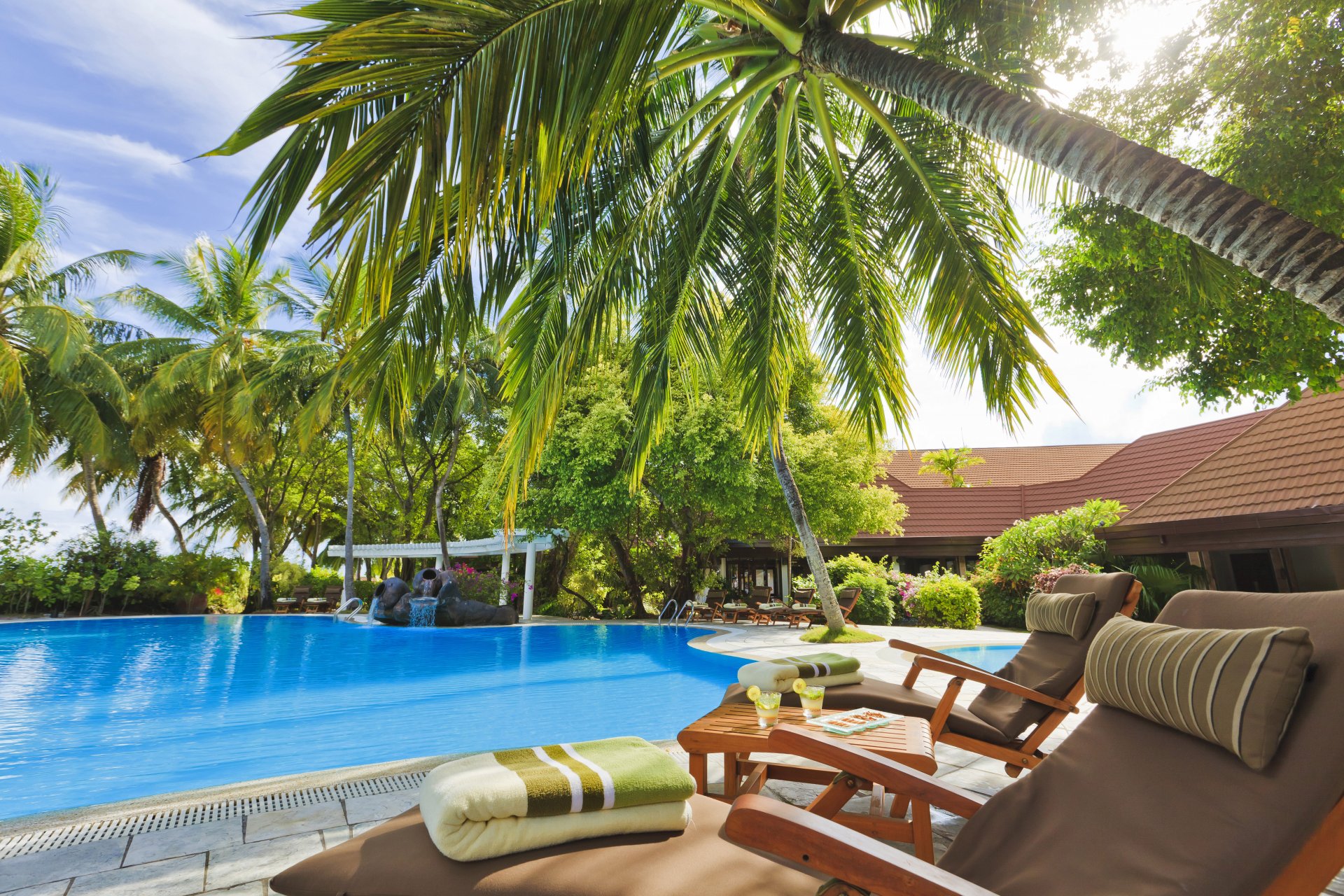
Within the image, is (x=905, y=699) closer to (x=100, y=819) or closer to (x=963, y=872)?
(x=963, y=872)

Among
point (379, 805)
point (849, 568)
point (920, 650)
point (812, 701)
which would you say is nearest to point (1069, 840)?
point (812, 701)

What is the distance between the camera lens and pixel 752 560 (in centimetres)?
2194

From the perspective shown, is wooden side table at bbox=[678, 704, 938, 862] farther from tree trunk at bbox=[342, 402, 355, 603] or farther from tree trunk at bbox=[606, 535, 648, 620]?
tree trunk at bbox=[342, 402, 355, 603]

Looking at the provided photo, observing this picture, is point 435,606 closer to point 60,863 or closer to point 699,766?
point 60,863

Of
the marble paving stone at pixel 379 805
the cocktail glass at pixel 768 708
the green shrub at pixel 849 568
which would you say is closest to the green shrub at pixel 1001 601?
the green shrub at pixel 849 568

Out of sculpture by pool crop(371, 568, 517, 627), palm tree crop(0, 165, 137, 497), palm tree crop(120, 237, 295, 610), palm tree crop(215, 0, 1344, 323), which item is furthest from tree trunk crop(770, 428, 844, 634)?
palm tree crop(0, 165, 137, 497)

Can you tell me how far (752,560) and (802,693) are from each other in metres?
19.2

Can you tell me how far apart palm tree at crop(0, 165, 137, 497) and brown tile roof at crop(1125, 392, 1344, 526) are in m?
21.5

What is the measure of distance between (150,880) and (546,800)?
68.3 inches

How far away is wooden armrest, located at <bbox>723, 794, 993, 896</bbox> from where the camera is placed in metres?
1.13

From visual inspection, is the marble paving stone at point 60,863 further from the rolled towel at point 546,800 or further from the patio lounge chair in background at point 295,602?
the patio lounge chair in background at point 295,602

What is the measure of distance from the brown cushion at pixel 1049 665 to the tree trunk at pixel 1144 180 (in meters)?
1.37

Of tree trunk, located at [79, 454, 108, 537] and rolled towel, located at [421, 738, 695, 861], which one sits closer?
rolled towel, located at [421, 738, 695, 861]

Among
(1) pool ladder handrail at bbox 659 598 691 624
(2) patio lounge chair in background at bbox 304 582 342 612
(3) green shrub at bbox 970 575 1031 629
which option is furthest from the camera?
(2) patio lounge chair in background at bbox 304 582 342 612
